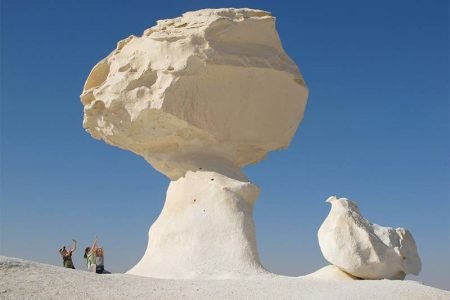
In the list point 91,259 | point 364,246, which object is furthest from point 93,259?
point 364,246

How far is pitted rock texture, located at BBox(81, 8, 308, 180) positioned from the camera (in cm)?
1334

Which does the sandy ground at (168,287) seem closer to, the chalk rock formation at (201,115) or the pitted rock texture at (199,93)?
the chalk rock formation at (201,115)

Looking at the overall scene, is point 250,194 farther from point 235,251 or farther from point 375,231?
point 375,231

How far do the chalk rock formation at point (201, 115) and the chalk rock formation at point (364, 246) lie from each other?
1709 millimetres

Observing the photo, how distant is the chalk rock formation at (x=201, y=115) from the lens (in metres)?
12.9

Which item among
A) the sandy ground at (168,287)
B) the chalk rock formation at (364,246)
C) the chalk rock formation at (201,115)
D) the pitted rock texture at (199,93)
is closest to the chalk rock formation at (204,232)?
the chalk rock formation at (201,115)

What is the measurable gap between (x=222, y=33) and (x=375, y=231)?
551 centimetres

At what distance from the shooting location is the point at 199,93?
1346cm

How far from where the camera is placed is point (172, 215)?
1351 centimetres

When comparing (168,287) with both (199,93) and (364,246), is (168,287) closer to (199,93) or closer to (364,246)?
(364,246)

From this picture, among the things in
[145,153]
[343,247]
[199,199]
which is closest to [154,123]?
[145,153]

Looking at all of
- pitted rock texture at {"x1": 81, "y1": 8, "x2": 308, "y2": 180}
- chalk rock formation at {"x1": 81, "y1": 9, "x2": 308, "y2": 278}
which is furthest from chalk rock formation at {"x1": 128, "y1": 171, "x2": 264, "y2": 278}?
pitted rock texture at {"x1": 81, "y1": 8, "x2": 308, "y2": 180}

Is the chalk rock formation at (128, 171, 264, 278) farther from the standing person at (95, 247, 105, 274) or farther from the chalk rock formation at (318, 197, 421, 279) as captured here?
the chalk rock formation at (318, 197, 421, 279)

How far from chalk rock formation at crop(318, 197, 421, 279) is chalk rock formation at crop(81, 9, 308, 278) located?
171 centimetres
